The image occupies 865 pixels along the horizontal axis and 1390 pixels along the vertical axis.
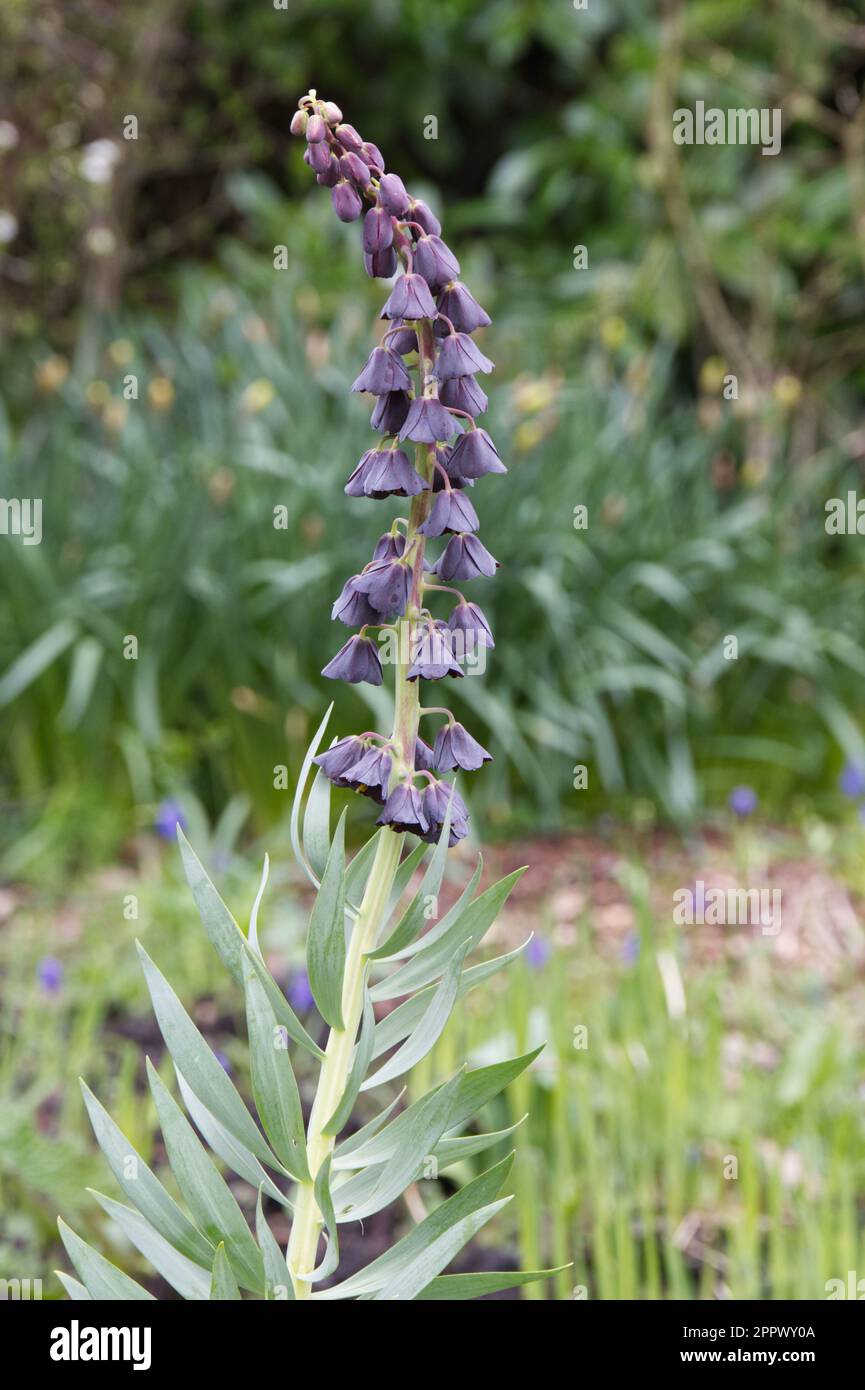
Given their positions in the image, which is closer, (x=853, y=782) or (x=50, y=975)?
(x=50, y=975)

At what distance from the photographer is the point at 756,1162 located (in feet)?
7.41

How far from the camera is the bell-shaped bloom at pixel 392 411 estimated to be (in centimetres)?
108

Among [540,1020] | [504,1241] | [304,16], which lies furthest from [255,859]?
[304,16]

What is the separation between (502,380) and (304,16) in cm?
225

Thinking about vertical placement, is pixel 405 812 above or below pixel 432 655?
below

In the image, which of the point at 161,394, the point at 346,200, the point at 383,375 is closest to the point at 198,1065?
the point at 383,375

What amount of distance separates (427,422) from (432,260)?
13 cm

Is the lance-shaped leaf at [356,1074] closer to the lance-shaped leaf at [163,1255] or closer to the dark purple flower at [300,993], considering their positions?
the lance-shaped leaf at [163,1255]

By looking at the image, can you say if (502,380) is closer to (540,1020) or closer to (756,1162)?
(540,1020)

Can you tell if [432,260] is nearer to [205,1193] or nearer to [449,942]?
[449,942]

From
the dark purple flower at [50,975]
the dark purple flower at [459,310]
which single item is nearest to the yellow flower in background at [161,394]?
the dark purple flower at [50,975]

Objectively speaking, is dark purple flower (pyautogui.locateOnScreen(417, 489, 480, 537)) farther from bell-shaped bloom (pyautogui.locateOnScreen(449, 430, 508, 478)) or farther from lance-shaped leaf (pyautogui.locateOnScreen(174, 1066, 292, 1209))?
lance-shaped leaf (pyautogui.locateOnScreen(174, 1066, 292, 1209))

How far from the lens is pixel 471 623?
3.64ft
